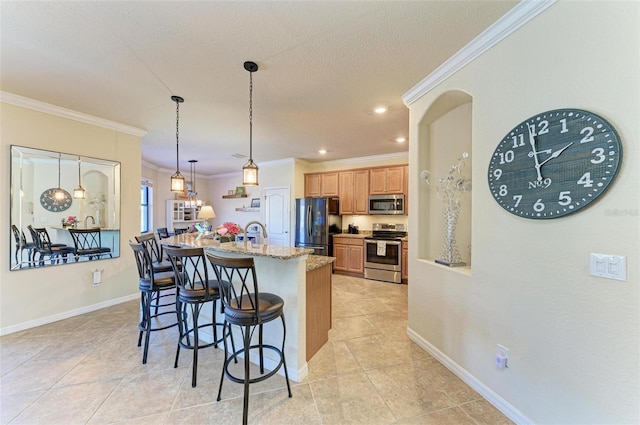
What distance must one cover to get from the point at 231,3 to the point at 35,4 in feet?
4.15

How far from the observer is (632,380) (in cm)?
119

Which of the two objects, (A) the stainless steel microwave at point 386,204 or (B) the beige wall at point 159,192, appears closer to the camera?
(A) the stainless steel microwave at point 386,204

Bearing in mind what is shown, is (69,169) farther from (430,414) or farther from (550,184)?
(550,184)

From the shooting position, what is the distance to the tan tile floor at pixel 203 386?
1.72m

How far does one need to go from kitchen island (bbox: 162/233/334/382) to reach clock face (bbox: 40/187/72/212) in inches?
98.9

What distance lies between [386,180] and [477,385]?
160 inches

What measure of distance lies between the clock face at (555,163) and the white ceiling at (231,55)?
861 millimetres

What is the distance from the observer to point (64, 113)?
3.29 meters

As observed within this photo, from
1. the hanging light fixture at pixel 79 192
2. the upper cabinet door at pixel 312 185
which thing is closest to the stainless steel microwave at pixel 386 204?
the upper cabinet door at pixel 312 185

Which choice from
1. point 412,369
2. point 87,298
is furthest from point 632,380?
point 87,298

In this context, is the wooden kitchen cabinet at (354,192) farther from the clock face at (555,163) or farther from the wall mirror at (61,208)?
the wall mirror at (61,208)

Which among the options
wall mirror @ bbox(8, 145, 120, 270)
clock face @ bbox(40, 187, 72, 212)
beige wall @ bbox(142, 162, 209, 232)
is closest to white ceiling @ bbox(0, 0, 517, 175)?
wall mirror @ bbox(8, 145, 120, 270)

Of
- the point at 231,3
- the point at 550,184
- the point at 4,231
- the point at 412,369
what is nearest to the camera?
the point at 550,184

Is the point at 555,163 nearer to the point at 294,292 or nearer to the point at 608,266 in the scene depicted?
the point at 608,266
